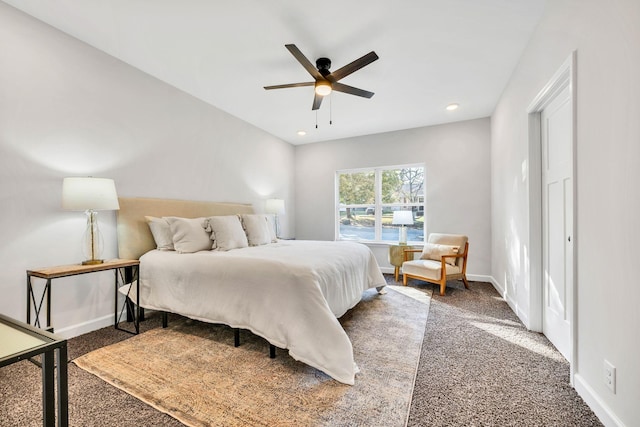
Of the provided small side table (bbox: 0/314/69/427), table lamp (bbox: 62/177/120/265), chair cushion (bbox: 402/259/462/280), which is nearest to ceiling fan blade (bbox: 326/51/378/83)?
table lamp (bbox: 62/177/120/265)

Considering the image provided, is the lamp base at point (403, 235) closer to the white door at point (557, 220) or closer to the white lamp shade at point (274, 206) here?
the white lamp shade at point (274, 206)

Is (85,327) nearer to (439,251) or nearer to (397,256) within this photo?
(397,256)

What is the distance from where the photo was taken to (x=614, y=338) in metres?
1.35

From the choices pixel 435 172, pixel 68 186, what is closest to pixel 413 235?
pixel 435 172

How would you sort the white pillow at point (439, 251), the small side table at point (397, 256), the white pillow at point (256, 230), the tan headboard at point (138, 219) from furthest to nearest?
1. the small side table at point (397, 256)
2. the white pillow at point (439, 251)
3. the white pillow at point (256, 230)
4. the tan headboard at point (138, 219)

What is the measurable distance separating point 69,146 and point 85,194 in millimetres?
598

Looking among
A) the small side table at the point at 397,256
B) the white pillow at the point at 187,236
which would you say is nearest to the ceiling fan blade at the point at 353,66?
the white pillow at the point at 187,236

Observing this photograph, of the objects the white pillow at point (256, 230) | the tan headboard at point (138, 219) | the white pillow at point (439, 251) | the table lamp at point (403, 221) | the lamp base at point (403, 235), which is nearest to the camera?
the tan headboard at point (138, 219)

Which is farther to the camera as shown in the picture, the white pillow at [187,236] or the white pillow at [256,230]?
the white pillow at [256,230]

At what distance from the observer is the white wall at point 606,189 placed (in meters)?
1.24

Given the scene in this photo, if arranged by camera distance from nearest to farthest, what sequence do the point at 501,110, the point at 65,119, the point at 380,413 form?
the point at 380,413 < the point at 65,119 < the point at 501,110

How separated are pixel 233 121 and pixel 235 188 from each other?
1047 millimetres

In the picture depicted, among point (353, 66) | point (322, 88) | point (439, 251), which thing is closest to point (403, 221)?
point (439, 251)

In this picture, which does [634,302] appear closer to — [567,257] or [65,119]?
[567,257]
